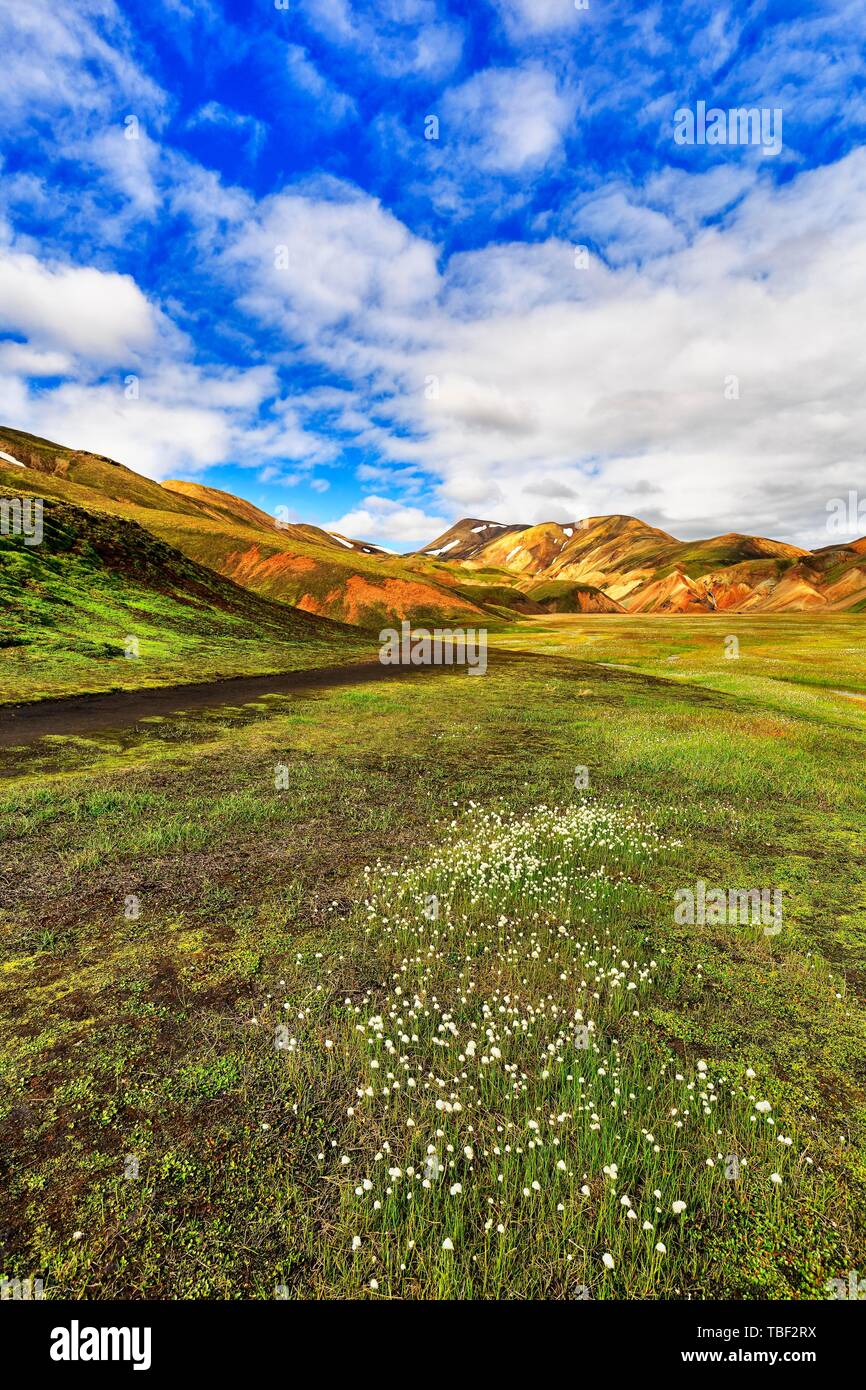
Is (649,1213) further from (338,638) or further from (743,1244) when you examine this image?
(338,638)

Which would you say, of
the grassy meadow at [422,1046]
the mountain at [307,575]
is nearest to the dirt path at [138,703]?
the grassy meadow at [422,1046]

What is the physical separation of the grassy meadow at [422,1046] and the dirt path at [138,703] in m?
7.13

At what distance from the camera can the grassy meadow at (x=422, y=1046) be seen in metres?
4.29

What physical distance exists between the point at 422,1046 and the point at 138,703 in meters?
26.9

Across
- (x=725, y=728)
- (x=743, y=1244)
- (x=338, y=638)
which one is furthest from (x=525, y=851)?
(x=338, y=638)

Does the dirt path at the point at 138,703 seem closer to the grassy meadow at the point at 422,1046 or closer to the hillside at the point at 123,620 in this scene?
the hillside at the point at 123,620

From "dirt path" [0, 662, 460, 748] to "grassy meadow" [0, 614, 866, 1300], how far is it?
7127mm

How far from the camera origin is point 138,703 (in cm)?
2811

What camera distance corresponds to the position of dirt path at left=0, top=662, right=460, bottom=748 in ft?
71.6

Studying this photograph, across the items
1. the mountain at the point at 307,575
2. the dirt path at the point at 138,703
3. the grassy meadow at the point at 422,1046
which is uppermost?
the mountain at the point at 307,575

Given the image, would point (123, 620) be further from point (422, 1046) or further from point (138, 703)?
point (422, 1046)
